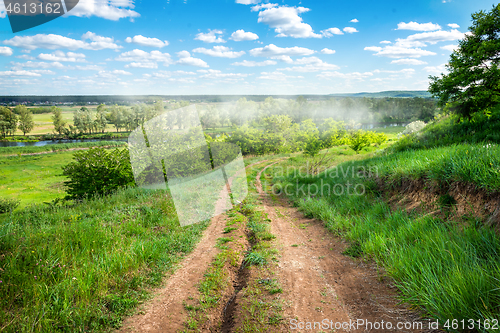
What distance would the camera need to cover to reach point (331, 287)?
4016 mm

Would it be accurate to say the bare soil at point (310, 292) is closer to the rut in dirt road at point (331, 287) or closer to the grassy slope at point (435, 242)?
the rut in dirt road at point (331, 287)

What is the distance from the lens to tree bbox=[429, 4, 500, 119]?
501 inches

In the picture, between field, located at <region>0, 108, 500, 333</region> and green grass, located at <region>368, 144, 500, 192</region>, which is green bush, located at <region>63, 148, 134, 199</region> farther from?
green grass, located at <region>368, 144, 500, 192</region>

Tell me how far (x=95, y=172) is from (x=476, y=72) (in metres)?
21.8

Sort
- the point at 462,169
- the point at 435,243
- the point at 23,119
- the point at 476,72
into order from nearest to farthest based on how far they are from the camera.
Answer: the point at 435,243, the point at 462,169, the point at 476,72, the point at 23,119

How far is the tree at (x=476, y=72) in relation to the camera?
501 inches

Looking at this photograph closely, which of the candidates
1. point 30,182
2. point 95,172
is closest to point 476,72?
point 95,172

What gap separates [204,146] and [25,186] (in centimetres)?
2691

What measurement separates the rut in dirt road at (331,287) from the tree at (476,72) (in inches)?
529

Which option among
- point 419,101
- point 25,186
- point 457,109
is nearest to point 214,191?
point 457,109

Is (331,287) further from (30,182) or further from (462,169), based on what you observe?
(30,182)

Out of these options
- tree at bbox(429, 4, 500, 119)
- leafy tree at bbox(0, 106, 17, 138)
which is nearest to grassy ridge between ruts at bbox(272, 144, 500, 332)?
tree at bbox(429, 4, 500, 119)

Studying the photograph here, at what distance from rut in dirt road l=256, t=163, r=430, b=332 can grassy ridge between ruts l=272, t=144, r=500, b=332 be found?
0.25 meters

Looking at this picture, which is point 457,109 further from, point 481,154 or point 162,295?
point 162,295
